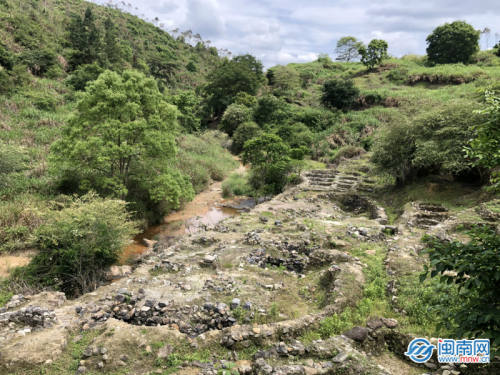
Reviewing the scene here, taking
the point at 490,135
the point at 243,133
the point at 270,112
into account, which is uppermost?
the point at 270,112

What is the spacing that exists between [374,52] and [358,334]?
6511 centimetres

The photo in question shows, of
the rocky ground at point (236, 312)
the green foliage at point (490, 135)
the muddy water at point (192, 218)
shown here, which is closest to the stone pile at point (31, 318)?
the rocky ground at point (236, 312)

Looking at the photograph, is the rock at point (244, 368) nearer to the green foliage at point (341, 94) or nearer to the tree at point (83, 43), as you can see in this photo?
the green foliage at point (341, 94)

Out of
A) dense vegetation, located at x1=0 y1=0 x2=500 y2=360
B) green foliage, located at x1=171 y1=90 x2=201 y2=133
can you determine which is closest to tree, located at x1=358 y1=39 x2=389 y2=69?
dense vegetation, located at x1=0 y1=0 x2=500 y2=360

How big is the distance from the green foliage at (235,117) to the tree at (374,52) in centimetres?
3235

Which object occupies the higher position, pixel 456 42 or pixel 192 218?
pixel 456 42

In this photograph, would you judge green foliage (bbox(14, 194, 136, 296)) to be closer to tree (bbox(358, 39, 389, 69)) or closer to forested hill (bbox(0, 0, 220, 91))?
forested hill (bbox(0, 0, 220, 91))

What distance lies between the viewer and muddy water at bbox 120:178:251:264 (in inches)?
669

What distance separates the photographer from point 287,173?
25.8 m

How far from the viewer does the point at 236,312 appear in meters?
8.12

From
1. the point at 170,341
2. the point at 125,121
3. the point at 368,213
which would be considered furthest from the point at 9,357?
the point at 368,213

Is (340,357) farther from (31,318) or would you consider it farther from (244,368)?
(31,318)

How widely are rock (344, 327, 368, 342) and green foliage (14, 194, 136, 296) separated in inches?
352
